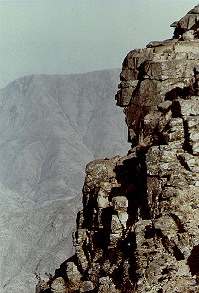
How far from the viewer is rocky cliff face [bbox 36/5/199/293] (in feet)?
57.2

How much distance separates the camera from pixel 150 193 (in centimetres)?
1983

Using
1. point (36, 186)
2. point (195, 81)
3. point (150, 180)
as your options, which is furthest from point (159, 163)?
point (36, 186)

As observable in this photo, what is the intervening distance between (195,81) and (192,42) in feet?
12.3

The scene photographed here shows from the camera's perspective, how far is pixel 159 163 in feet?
63.7

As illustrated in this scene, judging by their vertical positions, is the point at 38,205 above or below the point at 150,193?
below

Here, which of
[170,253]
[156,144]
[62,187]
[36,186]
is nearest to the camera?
[170,253]

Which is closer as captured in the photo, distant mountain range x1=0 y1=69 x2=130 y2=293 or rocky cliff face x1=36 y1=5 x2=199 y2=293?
rocky cliff face x1=36 y1=5 x2=199 y2=293

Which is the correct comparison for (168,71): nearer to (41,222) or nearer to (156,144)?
(156,144)

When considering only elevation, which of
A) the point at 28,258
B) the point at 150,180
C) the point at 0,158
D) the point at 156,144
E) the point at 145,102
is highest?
the point at 145,102

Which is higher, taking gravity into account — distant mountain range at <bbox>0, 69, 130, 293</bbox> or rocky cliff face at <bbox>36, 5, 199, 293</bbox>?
rocky cliff face at <bbox>36, 5, 199, 293</bbox>

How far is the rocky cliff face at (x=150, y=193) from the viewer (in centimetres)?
1742

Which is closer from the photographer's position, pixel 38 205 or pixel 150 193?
pixel 150 193

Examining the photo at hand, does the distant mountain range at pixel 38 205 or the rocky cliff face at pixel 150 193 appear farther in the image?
the distant mountain range at pixel 38 205

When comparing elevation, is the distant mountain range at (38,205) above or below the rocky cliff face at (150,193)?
below
